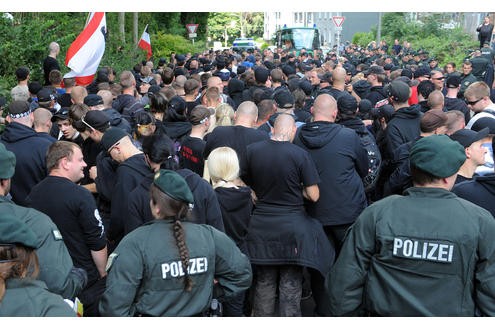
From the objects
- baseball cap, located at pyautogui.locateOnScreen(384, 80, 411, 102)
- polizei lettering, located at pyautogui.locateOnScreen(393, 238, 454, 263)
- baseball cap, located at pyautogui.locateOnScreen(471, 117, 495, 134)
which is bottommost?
polizei lettering, located at pyautogui.locateOnScreen(393, 238, 454, 263)

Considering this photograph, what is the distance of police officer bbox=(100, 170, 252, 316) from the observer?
10.6 ft

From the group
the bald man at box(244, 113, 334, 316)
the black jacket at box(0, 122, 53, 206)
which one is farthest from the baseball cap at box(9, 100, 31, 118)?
the bald man at box(244, 113, 334, 316)

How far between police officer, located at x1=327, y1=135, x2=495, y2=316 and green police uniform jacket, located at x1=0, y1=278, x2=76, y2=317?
1.59 m

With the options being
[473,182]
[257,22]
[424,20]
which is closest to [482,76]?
[473,182]

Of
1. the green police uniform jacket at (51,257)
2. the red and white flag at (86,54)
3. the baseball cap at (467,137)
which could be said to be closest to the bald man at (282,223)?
the baseball cap at (467,137)

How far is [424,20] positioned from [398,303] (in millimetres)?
40577

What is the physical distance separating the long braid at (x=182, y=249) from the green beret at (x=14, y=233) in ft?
2.61

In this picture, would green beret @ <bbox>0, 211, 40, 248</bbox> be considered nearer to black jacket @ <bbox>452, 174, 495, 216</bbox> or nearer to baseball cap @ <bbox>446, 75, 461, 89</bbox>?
black jacket @ <bbox>452, 174, 495, 216</bbox>

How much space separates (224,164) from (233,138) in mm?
1264

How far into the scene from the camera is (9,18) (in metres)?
12.6

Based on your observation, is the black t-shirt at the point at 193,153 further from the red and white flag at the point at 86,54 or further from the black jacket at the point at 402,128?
the red and white flag at the point at 86,54

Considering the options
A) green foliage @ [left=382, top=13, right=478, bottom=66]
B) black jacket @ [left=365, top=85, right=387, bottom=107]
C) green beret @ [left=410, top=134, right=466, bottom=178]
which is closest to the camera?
green beret @ [left=410, top=134, right=466, bottom=178]

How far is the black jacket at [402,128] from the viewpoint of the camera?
22.3 feet

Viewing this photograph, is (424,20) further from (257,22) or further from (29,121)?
(257,22)
